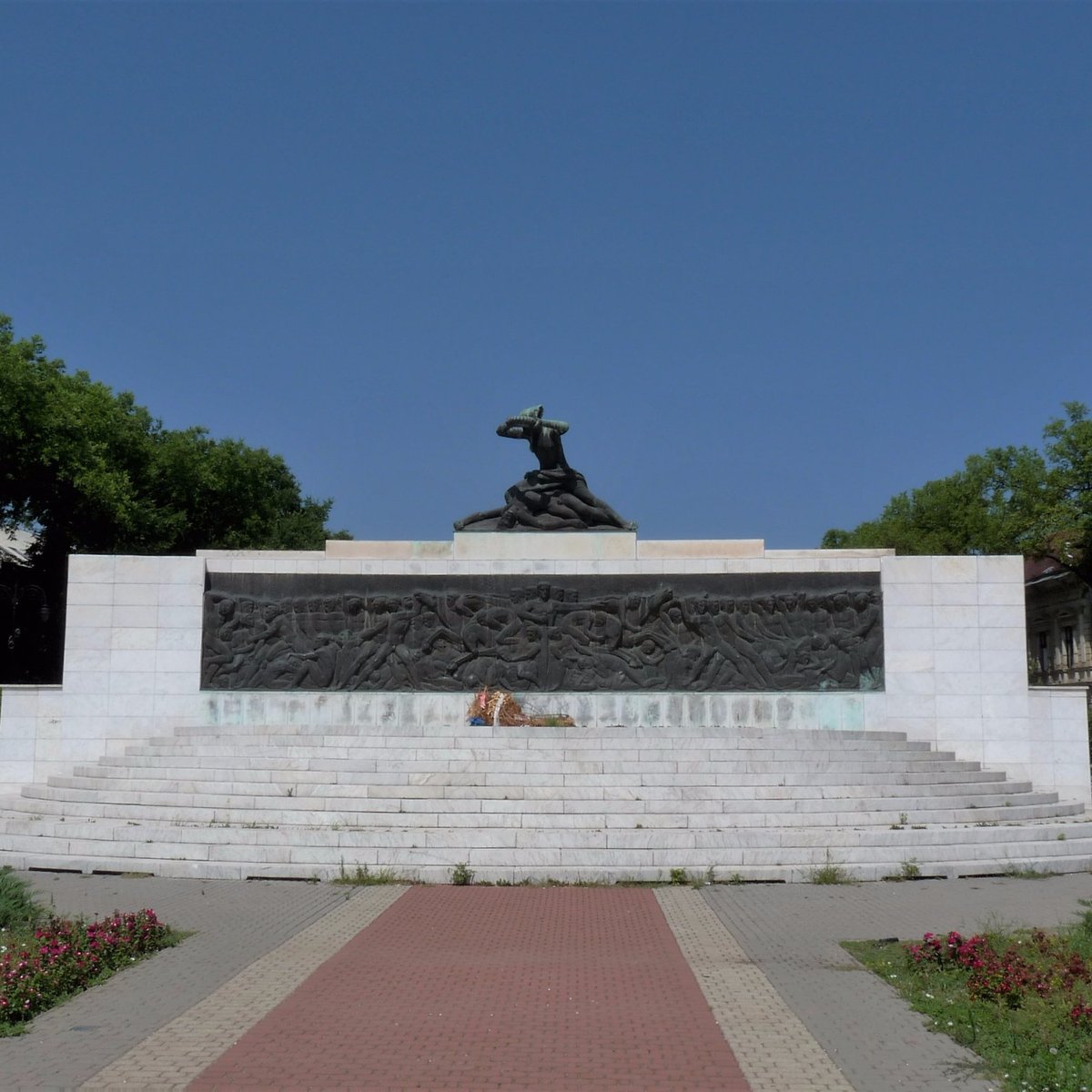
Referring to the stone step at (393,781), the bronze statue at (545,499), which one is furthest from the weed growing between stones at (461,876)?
the bronze statue at (545,499)

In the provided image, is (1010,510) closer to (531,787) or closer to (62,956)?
(531,787)

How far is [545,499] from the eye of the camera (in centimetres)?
2012

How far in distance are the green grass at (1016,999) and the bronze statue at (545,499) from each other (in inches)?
485

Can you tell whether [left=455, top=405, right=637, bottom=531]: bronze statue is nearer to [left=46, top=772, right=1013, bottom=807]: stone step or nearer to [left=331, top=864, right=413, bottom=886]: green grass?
[left=46, top=772, right=1013, bottom=807]: stone step

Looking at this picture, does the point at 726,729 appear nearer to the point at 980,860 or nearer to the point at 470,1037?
the point at 980,860

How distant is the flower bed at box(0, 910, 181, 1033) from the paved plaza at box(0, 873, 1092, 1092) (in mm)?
164

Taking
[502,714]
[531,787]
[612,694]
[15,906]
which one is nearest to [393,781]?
[531,787]

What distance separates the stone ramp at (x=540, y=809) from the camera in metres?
11.7

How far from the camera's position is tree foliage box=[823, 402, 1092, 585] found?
1435 inches

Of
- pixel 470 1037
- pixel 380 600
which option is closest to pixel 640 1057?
pixel 470 1037

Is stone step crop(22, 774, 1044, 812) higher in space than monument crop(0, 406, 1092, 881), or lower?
lower

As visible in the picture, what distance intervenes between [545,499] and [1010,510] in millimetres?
28352

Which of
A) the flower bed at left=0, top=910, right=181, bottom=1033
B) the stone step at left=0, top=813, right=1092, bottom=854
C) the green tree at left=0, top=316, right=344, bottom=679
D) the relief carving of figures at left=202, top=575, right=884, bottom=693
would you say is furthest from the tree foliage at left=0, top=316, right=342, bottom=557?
the flower bed at left=0, top=910, right=181, bottom=1033

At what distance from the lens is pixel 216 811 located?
516 inches
